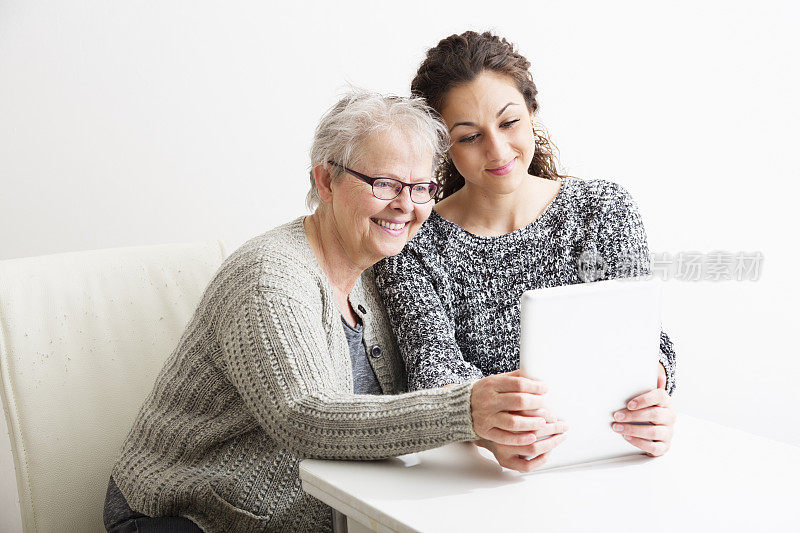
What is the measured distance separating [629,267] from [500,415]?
710mm

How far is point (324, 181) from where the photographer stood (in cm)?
142

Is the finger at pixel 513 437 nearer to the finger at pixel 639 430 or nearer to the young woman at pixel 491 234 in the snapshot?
the finger at pixel 639 430

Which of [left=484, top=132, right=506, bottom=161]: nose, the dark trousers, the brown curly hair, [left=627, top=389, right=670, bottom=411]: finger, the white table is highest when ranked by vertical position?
the brown curly hair

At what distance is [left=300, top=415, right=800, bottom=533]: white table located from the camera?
971 millimetres

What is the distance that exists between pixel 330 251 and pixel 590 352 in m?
0.54

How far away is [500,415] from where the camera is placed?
106cm

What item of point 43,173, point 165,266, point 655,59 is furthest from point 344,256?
point 655,59

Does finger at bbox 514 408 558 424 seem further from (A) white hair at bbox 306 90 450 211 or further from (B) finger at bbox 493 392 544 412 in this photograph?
(A) white hair at bbox 306 90 450 211

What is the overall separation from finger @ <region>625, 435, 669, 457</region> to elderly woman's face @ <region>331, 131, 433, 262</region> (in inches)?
20.8

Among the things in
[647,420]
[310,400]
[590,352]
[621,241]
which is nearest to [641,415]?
[647,420]

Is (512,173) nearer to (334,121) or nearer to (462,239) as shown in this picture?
(462,239)

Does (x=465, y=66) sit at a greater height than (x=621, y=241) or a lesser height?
greater

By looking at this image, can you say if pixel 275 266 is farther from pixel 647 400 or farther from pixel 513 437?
pixel 647 400

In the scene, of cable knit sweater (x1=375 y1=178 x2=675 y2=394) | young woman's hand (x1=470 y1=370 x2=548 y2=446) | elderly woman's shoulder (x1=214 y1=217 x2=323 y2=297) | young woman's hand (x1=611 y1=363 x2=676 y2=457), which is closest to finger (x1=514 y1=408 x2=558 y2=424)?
young woman's hand (x1=470 y1=370 x2=548 y2=446)
